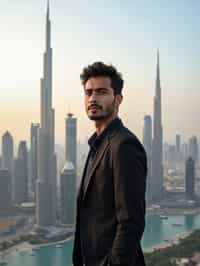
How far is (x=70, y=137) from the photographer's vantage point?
1151 cm

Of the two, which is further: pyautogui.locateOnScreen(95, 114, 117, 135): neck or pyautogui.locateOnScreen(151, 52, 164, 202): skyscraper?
pyautogui.locateOnScreen(151, 52, 164, 202): skyscraper

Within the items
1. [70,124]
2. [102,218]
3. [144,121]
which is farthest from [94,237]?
[144,121]

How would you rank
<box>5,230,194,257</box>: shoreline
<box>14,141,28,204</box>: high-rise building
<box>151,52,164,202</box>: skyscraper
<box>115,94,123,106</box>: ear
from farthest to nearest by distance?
<box>151,52,164,202</box>: skyscraper → <box>14,141,28,204</box>: high-rise building → <box>5,230,194,257</box>: shoreline → <box>115,94,123,106</box>: ear

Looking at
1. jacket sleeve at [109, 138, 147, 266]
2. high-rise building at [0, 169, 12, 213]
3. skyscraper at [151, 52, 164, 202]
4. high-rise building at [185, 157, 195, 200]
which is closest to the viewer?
jacket sleeve at [109, 138, 147, 266]

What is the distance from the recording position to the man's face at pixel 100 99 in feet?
1.76

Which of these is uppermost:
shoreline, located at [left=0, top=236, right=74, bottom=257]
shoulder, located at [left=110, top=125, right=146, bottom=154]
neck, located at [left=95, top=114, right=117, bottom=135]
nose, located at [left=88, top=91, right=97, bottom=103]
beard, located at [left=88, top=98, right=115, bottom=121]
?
nose, located at [left=88, top=91, right=97, bottom=103]

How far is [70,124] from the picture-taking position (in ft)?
37.8

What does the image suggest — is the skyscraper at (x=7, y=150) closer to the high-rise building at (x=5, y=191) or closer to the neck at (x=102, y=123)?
the high-rise building at (x=5, y=191)

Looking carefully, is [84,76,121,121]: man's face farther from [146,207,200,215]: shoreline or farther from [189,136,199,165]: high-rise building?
[189,136,199,165]: high-rise building

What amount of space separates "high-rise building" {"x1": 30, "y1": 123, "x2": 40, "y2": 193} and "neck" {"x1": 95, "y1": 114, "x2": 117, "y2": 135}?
10.7 m

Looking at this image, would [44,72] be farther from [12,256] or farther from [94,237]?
[94,237]

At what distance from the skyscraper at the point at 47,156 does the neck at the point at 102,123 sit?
27.0 feet

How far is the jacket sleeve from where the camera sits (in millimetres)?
450

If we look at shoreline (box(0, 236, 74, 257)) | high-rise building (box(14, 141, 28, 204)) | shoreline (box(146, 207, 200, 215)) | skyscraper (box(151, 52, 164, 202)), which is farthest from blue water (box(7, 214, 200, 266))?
high-rise building (box(14, 141, 28, 204))
